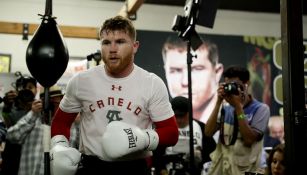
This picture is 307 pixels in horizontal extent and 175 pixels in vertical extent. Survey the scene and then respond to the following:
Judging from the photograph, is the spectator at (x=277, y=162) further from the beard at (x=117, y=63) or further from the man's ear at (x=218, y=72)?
the man's ear at (x=218, y=72)

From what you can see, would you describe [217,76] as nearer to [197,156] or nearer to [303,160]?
[197,156]

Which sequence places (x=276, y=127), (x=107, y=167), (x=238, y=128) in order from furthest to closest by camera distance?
1. (x=276, y=127)
2. (x=238, y=128)
3. (x=107, y=167)

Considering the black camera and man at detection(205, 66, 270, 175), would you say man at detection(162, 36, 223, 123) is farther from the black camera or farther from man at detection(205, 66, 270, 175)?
the black camera

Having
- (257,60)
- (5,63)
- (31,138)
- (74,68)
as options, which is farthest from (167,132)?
(257,60)

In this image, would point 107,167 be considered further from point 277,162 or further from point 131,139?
point 277,162

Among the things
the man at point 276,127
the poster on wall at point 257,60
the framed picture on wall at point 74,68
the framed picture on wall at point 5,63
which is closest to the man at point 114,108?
the framed picture on wall at point 74,68

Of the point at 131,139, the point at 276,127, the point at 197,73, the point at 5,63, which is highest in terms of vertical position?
the point at 5,63

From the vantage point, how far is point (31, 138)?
3.10 m

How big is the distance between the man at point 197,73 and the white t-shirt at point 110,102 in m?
4.10

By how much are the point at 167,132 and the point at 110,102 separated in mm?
251

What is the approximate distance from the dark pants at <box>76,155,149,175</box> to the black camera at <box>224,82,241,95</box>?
3.57ft

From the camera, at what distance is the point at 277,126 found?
6.11 meters

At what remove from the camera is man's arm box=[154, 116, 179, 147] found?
1.61m

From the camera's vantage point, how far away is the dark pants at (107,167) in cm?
160
